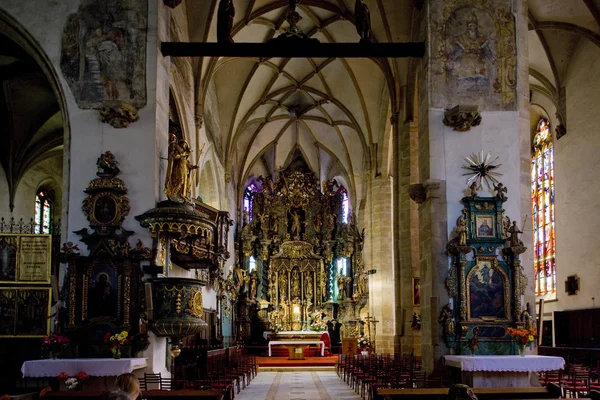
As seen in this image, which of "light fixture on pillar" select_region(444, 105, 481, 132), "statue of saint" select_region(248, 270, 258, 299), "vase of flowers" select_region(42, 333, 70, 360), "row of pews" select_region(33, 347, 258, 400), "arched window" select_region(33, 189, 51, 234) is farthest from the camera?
"statue of saint" select_region(248, 270, 258, 299)

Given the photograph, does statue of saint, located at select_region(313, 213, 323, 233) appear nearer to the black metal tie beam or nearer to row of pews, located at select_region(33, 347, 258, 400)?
row of pews, located at select_region(33, 347, 258, 400)

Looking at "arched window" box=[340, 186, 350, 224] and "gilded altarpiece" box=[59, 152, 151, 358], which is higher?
"arched window" box=[340, 186, 350, 224]

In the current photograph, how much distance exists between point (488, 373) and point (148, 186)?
7.67m

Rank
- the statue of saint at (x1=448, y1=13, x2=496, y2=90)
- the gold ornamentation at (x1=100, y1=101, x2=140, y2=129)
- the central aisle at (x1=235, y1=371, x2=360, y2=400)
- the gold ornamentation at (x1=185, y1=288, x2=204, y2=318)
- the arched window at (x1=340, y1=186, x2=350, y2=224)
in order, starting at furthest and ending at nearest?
the arched window at (x1=340, y1=186, x2=350, y2=224) → the statue of saint at (x1=448, y1=13, x2=496, y2=90) → the central aisle at (x1=235, y1=371, x2=360, y2=400) → the gold ornamentation at (x1=100, y1=101, x2=140, y2=129) → the gold ornamentation at (x1=185, y1=288, x2=204, y2=318)

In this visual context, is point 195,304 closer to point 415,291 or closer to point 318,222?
point 415,291

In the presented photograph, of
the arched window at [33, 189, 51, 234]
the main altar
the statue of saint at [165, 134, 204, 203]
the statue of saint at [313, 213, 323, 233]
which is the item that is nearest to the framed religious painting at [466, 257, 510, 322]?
the statue of saint at [165, 134, 204, 203]

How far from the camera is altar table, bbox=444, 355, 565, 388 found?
13375mm

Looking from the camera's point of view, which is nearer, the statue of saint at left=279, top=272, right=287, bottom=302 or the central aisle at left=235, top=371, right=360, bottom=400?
the central aisle at left=235, top=371, right=360, bottom=400

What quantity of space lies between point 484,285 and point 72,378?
8.52 m

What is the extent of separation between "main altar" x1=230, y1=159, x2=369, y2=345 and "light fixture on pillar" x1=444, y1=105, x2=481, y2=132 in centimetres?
1819

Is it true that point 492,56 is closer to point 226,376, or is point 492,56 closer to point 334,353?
point 226,376

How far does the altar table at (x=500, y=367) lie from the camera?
13.4 m

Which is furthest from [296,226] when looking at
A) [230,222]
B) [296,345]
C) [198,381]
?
[198,381]

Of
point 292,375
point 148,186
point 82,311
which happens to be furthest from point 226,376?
point 292,375
